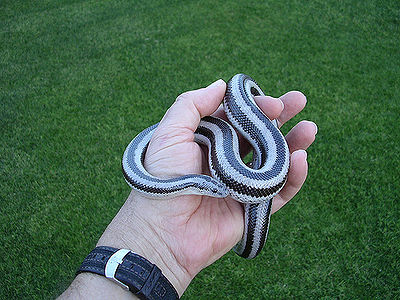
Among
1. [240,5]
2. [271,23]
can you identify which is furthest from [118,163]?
[240,5]

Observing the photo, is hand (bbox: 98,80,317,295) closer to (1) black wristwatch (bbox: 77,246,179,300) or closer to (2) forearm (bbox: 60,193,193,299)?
(2) forearm (bbox: 60,193,193,299)

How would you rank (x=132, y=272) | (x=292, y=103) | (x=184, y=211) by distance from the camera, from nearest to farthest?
(x=132, y=272)
(x=184, y=211)
(x=292, y=103)

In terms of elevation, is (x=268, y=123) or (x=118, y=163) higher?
(x=268, y=123)

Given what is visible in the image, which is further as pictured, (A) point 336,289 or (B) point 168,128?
(A) point 336,289

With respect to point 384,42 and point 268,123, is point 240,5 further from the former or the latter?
point 268,123

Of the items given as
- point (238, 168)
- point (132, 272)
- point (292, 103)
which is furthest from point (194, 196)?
point (292, 103)

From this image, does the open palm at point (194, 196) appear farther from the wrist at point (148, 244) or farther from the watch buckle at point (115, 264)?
the watch buckle at point (115, 264)

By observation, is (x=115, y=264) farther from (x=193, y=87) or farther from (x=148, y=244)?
(x=193, y=87)
